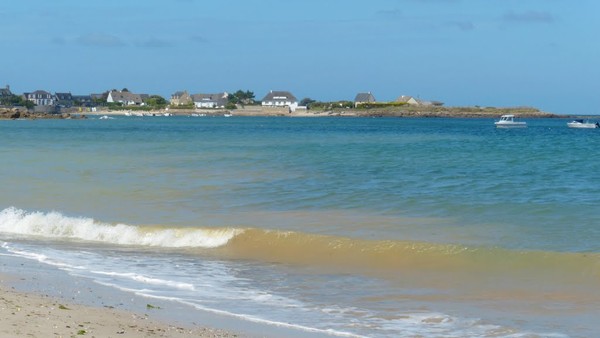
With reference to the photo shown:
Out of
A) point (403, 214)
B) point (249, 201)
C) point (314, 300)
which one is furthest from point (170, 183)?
Result: point (314, 300)

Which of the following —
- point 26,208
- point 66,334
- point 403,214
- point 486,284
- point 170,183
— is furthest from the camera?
point 170,183

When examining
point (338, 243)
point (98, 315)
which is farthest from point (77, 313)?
point (338, 243)

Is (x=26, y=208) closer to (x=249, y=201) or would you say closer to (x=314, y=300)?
(x=249, y=201)

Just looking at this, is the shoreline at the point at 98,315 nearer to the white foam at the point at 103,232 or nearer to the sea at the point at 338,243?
the sea at the point at 338,243

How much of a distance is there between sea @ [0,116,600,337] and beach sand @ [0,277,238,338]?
3.16ft

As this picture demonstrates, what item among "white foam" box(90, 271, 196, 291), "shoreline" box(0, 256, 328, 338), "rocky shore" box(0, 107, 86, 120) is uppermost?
"shoreline" box(0, 256, 328, 338)

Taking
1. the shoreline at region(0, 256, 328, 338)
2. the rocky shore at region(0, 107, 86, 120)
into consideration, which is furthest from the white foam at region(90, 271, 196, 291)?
the rocky shore at region(0, 107, 86, 120)

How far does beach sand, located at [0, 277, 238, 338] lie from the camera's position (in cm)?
918

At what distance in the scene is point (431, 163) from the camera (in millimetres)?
38781

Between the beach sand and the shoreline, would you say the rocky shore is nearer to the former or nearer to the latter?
the shoreline

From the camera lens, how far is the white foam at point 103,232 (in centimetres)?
1834

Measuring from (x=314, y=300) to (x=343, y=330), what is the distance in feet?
5.99

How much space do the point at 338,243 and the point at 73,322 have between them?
27.0ft

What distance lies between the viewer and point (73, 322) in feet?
31.9
